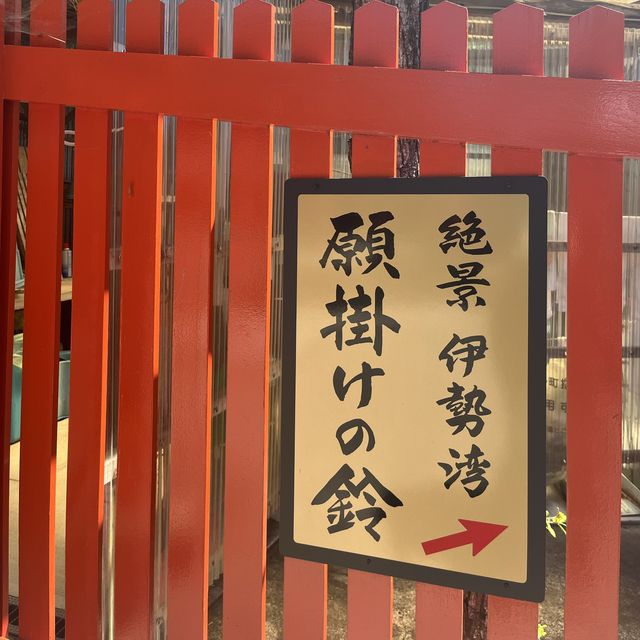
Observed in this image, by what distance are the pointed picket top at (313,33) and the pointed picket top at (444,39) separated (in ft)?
0.62

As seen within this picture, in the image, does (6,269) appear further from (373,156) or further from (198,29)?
(373,156)

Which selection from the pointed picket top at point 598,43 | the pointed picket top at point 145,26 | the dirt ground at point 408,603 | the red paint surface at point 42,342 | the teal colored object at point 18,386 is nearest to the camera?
the pointed picket top at point 598,43

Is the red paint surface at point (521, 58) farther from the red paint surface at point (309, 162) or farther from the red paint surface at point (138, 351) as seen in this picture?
the red paint surface at point (138, 351)

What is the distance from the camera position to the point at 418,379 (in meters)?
1.29

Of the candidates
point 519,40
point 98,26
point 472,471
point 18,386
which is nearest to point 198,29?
point 98,26

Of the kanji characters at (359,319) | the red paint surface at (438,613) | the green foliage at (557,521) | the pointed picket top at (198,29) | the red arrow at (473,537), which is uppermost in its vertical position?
the pointed picket top at (198,29)

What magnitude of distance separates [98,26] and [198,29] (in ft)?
0.81

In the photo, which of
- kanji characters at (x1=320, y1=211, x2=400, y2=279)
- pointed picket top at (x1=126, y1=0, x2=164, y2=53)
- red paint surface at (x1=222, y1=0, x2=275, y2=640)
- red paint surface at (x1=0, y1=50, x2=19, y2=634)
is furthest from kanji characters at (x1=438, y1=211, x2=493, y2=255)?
red paint surface at (x1=0, y1=50, x2=19, y2=634)

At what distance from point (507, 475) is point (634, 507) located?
3.45 metres

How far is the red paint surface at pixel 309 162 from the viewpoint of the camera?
1.30 meters

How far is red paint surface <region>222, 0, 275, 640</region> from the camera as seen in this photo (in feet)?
4.41

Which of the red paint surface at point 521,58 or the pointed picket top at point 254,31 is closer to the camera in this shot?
the red paint surface at point 521,58

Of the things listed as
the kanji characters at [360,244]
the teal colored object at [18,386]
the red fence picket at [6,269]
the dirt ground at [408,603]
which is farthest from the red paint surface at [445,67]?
the teal colored object at [18,386]

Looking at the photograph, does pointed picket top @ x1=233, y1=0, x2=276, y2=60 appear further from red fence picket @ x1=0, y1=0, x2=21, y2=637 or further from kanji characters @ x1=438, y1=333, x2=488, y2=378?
kanji characters @ x1=438, y1=333, x2=488, y2=378
